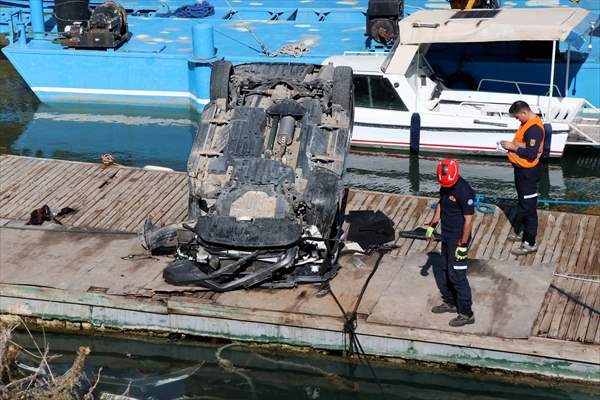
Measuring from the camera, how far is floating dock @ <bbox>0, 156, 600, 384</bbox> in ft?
26.7

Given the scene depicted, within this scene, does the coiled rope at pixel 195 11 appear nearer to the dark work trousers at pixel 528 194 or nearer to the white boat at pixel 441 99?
the white boat at pixel 441 99

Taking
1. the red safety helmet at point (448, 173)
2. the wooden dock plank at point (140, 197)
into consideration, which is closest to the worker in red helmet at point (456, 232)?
the red safety helmet at point (448, 173)

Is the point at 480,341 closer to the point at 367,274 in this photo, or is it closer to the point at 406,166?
the point at 367,274

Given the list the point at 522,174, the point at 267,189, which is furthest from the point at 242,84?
the point at 522,174

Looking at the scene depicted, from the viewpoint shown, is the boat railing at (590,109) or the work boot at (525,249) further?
the boat railing at (590,109)

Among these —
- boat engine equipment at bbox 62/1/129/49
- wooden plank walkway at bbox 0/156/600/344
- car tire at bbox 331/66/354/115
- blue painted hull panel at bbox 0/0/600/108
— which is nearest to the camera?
wooden plank walkway at bbox 0/156/600/344

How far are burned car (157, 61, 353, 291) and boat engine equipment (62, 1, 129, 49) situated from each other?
993cm

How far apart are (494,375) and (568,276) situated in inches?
59.0

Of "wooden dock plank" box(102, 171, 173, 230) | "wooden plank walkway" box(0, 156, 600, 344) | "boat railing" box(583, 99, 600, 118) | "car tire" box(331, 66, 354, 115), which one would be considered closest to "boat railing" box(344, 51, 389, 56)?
"boat railing" box(583, 99, 600, 118)

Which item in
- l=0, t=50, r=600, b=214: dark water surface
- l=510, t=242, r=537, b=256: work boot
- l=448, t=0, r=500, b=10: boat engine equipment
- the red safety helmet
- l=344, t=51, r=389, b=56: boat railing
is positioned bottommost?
l=0, t=50, r=600, b=214: dark water surface

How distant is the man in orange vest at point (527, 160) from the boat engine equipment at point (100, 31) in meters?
12.3

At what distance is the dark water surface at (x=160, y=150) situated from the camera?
15.2m

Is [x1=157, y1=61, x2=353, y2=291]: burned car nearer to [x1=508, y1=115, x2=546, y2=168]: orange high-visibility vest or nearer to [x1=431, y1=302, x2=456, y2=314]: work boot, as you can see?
[x1=431, y1=302, x2=456, y2=314]: work boot

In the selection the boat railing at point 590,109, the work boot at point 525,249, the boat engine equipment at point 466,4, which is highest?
the boat engine equipment at point 466,4
